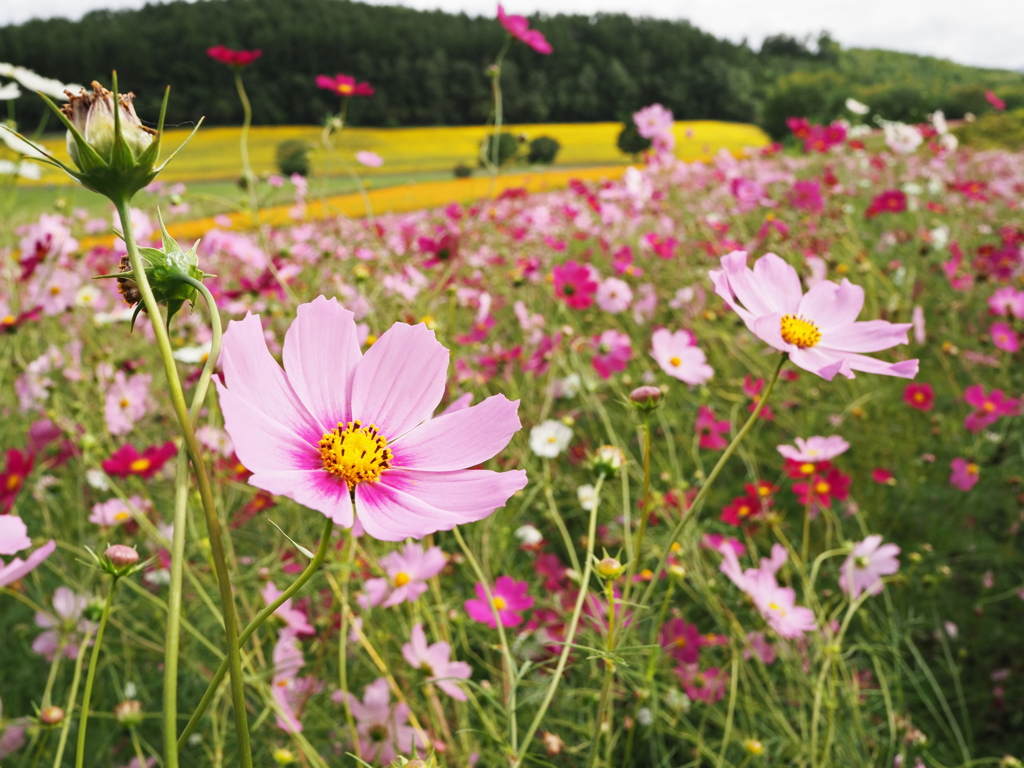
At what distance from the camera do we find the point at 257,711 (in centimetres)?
82

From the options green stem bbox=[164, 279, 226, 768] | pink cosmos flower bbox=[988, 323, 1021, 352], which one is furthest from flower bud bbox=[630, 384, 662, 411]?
pink cosmos flower bbox=[988, 323, 1021, 352]

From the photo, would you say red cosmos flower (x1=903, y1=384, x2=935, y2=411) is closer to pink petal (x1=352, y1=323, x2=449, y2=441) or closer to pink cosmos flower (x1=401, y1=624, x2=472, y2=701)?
pink cosmos flower (x1=401, y1=624, x2=472, y2=701)

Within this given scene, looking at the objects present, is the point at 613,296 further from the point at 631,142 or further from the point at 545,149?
the point at 631,142

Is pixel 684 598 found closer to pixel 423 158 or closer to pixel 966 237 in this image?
pixel 966 237

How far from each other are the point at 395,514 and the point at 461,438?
0.05 m

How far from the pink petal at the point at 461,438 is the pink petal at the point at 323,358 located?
0.11 feet

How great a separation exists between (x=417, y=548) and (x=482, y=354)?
2.17 ft

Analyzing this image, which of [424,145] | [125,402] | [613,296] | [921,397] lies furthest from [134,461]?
[424,145]

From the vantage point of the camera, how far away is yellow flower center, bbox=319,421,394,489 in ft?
0.93

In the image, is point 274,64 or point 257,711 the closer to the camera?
point 257,711

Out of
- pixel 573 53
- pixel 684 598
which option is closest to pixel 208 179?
pixel 573 53

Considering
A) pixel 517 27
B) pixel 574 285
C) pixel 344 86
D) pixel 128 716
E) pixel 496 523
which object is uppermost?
pixel 517 27

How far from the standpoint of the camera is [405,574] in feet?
2.28

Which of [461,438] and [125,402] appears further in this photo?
[125,402]
